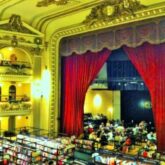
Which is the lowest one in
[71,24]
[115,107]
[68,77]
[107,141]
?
[107,141]

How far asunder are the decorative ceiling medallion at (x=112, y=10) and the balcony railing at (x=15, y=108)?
4541mm

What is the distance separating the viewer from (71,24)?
12.8 m

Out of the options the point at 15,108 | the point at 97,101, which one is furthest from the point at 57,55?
the point at 97,101

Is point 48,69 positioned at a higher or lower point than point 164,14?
lower

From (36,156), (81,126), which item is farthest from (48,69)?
(36,156)

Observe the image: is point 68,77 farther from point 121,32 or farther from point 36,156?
point 36,156

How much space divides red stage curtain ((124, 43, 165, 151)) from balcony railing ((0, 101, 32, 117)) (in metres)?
5.13

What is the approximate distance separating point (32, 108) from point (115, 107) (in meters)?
6.57

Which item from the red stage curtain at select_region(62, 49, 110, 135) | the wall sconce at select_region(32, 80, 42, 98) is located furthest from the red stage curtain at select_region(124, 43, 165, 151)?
the wall sconce at select_region(32, 80, 42, 98)

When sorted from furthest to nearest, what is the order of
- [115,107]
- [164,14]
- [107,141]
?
1. [115,107]
2. [107,141]
3. [164,14]

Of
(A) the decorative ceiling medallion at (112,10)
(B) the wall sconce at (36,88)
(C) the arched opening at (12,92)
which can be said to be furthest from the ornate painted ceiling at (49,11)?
(C) the arched opening at (12,92)

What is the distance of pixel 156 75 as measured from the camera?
427 inches

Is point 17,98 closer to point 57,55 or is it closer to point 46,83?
point 46,83

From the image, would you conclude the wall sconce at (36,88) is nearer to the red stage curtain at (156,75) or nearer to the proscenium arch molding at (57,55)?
the proscenium arch molding at (57,55)
